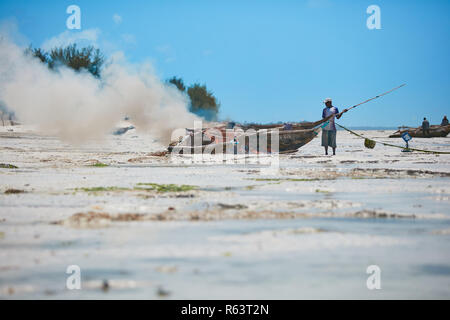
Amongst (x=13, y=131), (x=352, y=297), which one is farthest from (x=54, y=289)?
(x=13, y=131)

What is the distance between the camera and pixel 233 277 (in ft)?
14.2

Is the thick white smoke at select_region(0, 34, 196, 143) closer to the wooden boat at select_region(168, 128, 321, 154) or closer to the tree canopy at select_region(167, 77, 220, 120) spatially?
the wooden boat at select_region(168, 128, 321, 154)

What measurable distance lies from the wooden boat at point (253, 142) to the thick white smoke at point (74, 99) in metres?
9.23

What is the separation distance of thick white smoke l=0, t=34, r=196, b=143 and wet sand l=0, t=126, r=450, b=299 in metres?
20.3

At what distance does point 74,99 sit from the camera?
31.1m

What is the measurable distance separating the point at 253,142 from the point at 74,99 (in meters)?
11.3

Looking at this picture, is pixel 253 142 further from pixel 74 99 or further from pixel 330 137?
pixel 74 99

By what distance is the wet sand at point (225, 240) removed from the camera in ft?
13.5

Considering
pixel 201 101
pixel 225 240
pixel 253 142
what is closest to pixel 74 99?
pixel 253 142

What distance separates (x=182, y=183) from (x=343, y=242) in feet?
21.0

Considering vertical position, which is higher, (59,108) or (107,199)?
(59,108)

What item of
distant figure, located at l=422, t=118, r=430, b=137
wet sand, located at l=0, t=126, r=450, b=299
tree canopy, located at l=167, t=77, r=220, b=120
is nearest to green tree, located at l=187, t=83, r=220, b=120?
tree canopy, located at l=167, t=77, r=220, b=120

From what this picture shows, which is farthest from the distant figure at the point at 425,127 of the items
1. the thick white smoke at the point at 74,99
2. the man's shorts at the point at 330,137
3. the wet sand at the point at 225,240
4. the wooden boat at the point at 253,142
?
the wet sand at the point at 225,240
